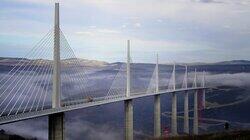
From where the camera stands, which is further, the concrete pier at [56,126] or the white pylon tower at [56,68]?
the concrete pier at [56,126]

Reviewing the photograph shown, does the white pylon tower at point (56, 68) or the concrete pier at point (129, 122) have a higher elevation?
the white pylon tower at point (56, 68)

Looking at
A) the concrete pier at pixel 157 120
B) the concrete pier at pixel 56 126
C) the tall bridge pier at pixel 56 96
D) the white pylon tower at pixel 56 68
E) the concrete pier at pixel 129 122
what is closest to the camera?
the white pylon tower at pixel 56 68


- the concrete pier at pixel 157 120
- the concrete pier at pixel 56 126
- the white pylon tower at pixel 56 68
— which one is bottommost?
the concrete pier at pixel 157 120

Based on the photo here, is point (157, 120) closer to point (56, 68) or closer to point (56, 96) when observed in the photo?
point (56, 68)

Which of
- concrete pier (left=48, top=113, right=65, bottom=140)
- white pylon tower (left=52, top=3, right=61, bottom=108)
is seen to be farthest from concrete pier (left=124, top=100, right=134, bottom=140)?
white pylon tower (left=52, top=3, right=61, bottom=108)

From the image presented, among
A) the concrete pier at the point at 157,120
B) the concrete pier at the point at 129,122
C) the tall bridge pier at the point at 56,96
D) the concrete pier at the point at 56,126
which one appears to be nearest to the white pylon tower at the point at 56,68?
the tall bridge pier at the point at 56,96

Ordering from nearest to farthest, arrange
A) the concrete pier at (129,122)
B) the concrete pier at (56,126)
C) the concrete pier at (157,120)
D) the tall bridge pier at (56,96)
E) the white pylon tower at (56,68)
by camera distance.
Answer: the white pylon tower at (56,68), the tall bridge pier at (56,96), the concrete pier at (56,126), the concrete pier at (129,122), the concrete pier at (157,120)

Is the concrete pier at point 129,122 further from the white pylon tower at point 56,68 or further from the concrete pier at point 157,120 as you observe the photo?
the white pylon tower at point 56,68

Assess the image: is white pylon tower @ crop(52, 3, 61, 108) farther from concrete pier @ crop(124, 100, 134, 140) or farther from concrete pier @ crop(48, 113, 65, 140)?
concrete pier @ crop(124, 100, 134, 140)
